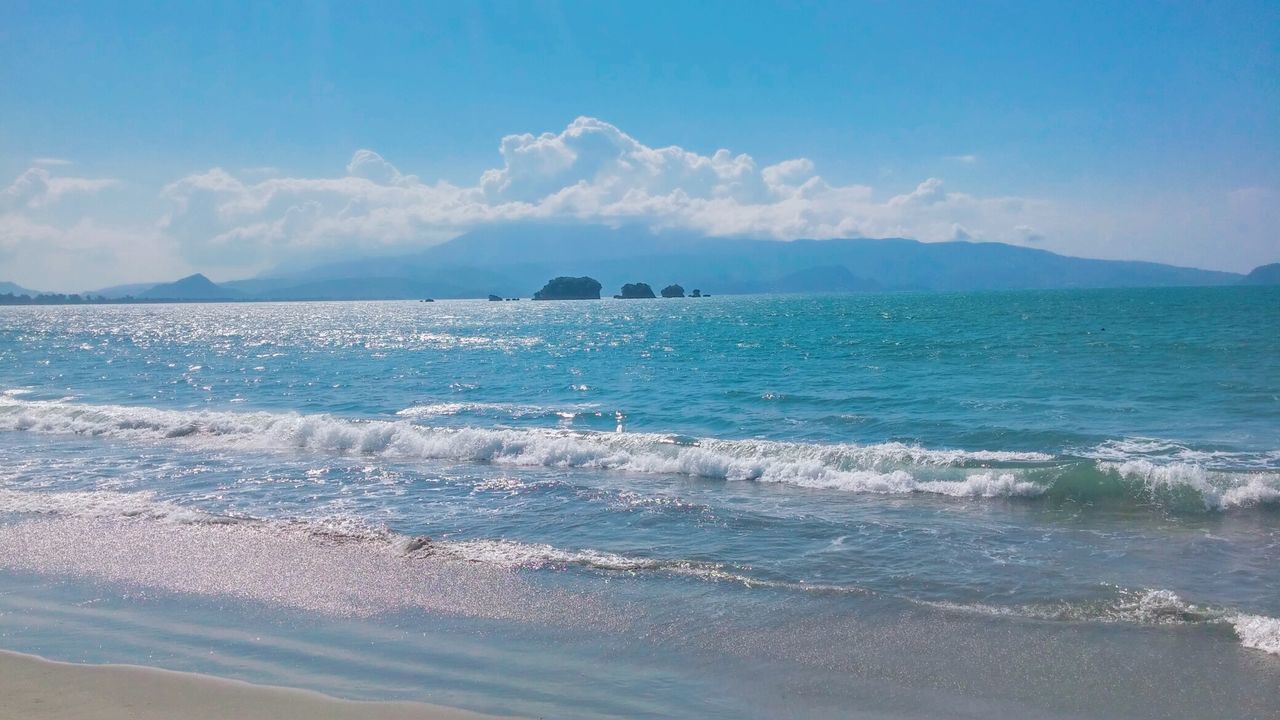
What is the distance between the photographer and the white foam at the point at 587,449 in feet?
55.3

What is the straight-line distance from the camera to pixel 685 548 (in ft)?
38.8

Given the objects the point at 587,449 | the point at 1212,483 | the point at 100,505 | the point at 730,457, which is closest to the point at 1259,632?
the point at 1212,483

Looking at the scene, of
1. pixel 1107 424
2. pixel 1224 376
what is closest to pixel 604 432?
pixel 1107 424

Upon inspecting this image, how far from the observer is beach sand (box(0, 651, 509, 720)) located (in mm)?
6543

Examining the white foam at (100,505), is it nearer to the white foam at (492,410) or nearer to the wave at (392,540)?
the wave at (392,540)

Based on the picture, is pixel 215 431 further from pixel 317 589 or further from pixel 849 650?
pixel 849 650

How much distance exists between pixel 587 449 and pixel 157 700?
13.3 meters

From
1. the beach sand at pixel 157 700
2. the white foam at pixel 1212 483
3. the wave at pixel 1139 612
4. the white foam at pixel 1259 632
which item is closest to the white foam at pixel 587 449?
the white foam at pixel 1212 483

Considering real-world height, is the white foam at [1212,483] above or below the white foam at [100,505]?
above

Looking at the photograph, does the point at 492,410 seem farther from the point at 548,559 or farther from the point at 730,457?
the point at 548,559

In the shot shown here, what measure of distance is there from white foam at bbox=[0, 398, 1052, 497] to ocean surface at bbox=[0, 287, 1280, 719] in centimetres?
10

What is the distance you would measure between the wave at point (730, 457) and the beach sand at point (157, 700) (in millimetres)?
11792

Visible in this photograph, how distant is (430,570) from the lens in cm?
1080

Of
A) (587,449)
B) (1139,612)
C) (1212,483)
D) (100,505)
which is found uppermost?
(1212,483)
